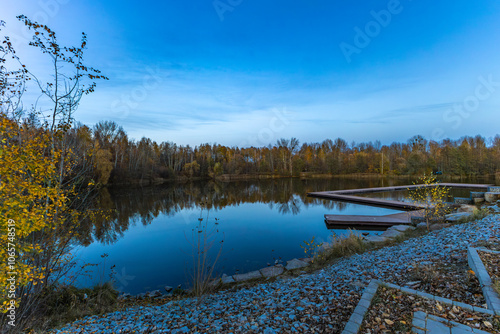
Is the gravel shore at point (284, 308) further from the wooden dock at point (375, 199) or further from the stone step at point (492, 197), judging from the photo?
the stone step at point (492, 197)

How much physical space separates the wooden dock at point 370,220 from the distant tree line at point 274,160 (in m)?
22.2

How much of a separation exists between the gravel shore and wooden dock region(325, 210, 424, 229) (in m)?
4.63

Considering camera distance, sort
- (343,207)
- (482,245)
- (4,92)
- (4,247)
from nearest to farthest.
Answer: (4,247)
(4,92)
(482,245)
(343,207)

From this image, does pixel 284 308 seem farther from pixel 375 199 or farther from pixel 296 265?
pixel 375 199

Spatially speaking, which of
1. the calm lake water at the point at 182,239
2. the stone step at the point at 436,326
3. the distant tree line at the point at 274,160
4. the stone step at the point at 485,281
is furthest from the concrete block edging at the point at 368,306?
the distant tree line at the point at 274,160

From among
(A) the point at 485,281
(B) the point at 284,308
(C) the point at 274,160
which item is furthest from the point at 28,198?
(C) the point at 274,160

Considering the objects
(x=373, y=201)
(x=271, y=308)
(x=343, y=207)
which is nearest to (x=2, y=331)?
(x=271, y=308)

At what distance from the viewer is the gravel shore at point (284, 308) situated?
2482 mm

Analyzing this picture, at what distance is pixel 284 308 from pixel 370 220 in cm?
798

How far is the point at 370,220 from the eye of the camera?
366 inches

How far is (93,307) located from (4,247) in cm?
243

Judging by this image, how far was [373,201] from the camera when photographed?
13805mm

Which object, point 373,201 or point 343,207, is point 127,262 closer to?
point 343,207

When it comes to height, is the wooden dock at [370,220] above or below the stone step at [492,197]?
below
